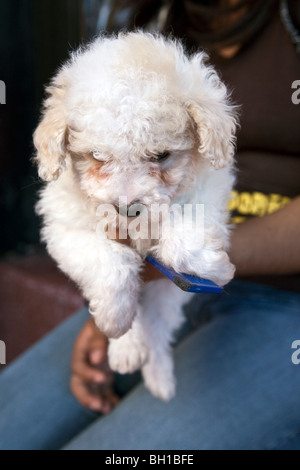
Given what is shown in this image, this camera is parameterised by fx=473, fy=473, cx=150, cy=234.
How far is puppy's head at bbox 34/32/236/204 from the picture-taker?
61 cm

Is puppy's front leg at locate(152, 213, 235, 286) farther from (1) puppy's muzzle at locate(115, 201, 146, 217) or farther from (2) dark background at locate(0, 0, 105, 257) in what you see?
(2) dark background at locate(0, 0, 105, 257)

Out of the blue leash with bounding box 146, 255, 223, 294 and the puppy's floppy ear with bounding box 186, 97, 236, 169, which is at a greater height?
the puppy's floppy ear with bounding box 186, 97, 236, 169

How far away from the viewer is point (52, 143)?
2.13ft

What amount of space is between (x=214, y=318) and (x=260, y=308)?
0.34 ft

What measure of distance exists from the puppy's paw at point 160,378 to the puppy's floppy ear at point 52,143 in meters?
0.51

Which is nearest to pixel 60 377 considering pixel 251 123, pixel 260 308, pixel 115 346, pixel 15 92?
pixel 115 346

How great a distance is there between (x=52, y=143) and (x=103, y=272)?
22 centimetres

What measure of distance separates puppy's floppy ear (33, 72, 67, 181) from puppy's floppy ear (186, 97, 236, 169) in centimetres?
18

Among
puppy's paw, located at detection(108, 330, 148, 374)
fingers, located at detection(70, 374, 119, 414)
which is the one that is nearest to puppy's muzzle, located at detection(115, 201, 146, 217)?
puppy's paw, located at detection(108, 330, 148, 374)

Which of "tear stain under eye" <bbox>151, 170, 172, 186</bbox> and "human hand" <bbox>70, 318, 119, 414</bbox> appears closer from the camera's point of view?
"tear stain under eye" <bbox>151, 170, 172, 186</bbox>

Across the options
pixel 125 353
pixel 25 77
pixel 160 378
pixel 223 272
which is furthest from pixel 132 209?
pixel 25 77

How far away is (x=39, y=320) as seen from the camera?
153 centimetres

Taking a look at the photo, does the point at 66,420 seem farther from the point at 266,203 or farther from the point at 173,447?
the point at 266,203

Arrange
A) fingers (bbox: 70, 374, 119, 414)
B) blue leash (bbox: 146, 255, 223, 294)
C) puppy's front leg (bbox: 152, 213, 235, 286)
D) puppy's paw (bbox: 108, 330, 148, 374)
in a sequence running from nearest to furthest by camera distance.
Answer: blue leash (bbox: 146, 255, 223, 294)
puppy's front leg (bbox: 152, 213, 235, 286)
puppy's paw (bbox: 108, 330, 148, 374)
fingers (bbox: 70, 374, 119, 414)
